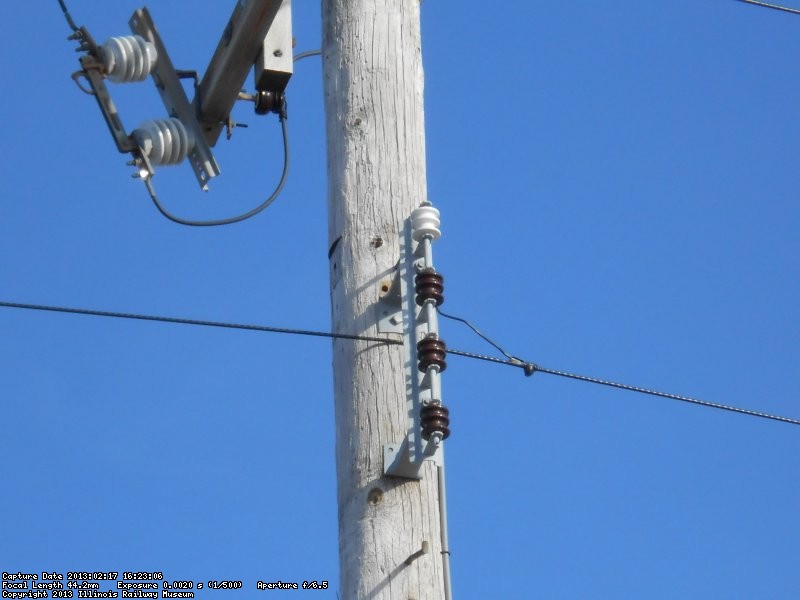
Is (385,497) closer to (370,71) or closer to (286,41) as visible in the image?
(370,71)

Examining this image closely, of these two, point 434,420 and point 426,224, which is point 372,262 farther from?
point 434,420

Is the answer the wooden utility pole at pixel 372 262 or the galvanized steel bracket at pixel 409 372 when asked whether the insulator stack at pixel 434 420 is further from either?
the wooden utility pole at pixel 372 262

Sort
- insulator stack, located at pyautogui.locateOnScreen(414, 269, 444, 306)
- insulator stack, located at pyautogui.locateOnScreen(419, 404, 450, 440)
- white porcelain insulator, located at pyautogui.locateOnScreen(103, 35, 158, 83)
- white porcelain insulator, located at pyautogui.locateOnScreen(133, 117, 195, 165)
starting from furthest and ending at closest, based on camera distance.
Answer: white porcelain insulator, located at pyautogui.locateOnScreen(103, 35, 158, 83) < white porcelain insulator, located at pyautogui.locateOnScreen(133, 117, 195, 165) < insulator stack, located at pyautogui.locateOnScreen(414, 269, 444, 306) < insulator stack, located at pyautogui.locateOnScreen(419, 404, 450, 440)

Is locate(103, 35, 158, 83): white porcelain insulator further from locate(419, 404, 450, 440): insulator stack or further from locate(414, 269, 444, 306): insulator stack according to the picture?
locate(419, 404, 450, 440): insulator stack

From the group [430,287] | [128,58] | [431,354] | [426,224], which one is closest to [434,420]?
[431,354]

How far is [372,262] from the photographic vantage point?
4.65 m

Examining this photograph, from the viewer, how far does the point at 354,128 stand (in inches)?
192

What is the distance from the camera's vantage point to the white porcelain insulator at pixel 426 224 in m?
4.46

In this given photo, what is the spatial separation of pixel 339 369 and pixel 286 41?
1.77 metres

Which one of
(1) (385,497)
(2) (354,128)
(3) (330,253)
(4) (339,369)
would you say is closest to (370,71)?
(2) (354,128)

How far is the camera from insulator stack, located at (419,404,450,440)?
416 centimetres

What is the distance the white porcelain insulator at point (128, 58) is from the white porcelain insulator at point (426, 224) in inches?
73.1

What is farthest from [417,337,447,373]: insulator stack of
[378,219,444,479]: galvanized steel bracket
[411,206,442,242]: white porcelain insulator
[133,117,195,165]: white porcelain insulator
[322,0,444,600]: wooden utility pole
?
[133,117,195,165]: white porcelain insulator

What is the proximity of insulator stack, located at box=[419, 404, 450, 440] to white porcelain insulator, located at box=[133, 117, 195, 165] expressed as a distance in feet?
6.61
